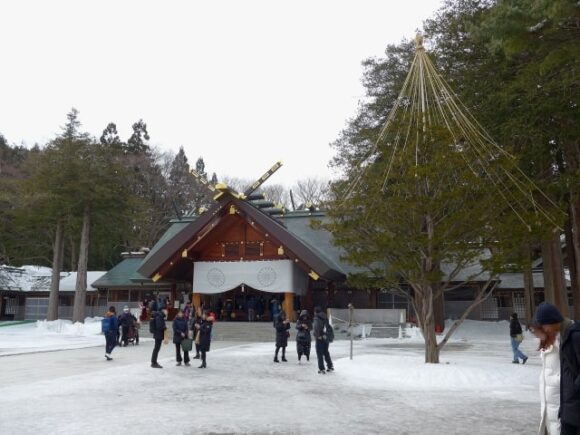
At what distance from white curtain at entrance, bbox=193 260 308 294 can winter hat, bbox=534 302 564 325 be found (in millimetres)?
20589

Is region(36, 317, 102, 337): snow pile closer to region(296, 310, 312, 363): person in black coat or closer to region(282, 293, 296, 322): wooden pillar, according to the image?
region(282, 293, 296, 322): wooden pillar

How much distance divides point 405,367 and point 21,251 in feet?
108

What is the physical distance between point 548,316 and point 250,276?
22055 millimetres

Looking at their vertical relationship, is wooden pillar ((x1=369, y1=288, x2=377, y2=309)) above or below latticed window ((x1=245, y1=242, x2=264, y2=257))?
below

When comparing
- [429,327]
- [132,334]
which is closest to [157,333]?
[429,327]

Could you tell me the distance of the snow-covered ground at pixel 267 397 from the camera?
6.36 metres

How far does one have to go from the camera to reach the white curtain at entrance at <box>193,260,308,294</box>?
79.8 feet

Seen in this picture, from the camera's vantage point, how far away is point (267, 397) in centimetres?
836

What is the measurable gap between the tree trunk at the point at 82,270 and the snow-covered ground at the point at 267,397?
1591 centimetres

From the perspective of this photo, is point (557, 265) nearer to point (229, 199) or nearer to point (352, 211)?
point (352, 211)

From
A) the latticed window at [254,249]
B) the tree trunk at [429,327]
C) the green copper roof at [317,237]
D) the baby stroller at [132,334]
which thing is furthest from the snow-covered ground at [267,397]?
the green copper roof at [317,237]

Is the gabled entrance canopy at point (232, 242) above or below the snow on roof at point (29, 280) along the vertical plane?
above

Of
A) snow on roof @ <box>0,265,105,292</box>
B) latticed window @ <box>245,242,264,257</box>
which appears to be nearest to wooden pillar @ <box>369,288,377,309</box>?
latticed window @ <box>245,242,264,257</box>

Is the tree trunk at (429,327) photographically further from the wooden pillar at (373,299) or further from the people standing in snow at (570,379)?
the wooden pillar at (373,299)
